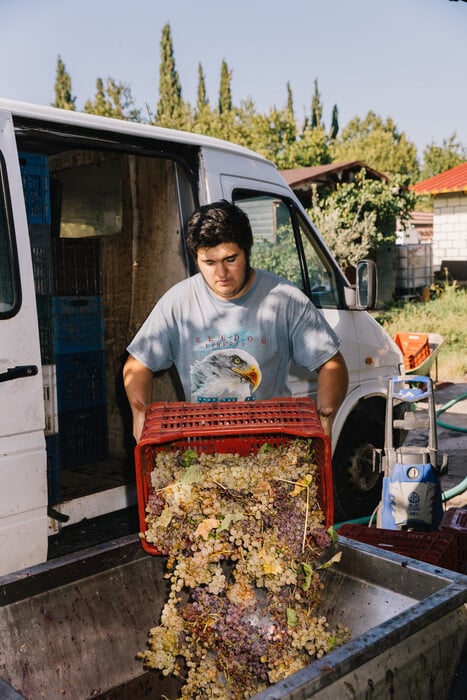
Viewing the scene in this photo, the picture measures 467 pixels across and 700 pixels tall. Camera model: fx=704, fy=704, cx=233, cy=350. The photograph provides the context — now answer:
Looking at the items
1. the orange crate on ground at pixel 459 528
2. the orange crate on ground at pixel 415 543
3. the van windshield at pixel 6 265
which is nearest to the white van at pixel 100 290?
the van windshield at pixel 6 265

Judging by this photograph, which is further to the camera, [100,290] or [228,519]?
[100,290]

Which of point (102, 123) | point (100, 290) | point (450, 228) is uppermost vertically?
point (450, 228)

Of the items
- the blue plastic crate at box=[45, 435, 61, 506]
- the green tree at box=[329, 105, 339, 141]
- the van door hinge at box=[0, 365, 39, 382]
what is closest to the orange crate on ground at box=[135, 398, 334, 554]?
the van door hinge at box=[0, 365, 39, 382]

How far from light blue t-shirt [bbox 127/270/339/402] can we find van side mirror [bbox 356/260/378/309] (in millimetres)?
1595

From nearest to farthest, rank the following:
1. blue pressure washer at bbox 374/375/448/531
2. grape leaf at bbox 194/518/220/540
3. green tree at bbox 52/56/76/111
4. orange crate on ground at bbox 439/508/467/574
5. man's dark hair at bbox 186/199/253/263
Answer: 1. grape leaf at bbox 194/518/220/540
2. man's dark hair at bbox 186/199/253/263
3. orange crate on ground at bbox 439/508/467/574
4. blue pressure washer at bbox 374/375/448/531
5. green tree at bbox 52/56/76/111

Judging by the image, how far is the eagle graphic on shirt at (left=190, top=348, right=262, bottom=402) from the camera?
309 centimetres

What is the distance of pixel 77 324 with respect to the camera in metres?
5.47

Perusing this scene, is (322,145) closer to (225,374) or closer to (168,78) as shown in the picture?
(225,374)

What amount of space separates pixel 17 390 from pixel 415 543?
1980mm

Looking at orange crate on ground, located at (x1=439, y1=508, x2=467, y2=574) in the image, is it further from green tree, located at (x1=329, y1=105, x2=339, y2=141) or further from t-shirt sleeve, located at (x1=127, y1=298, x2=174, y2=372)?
green tree, located at (x1=329, y1=105, x2=339, y2=141)

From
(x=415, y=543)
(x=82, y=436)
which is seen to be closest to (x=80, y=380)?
(x=82, y=436)

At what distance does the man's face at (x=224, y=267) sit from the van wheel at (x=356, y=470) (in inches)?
95.7

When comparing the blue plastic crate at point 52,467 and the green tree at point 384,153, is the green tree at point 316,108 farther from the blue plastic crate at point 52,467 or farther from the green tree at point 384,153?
the blue plastic crate at point 52,467

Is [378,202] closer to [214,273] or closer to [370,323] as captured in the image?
[370,323]
